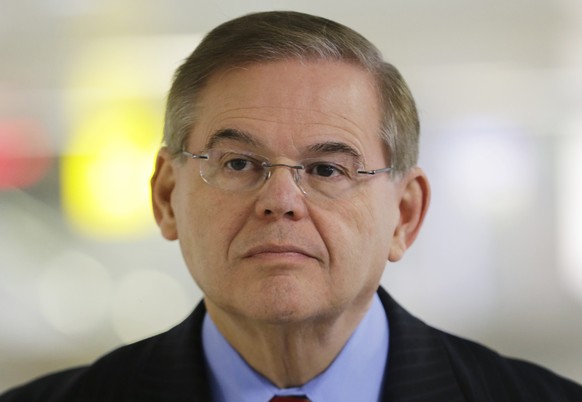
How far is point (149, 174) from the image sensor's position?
1914 millimetres

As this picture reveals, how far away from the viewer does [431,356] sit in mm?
1492

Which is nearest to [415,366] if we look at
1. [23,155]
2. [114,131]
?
[114,131]

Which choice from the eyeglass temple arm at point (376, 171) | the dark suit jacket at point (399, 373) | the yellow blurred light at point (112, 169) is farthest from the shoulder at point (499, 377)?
the yellow blurred light at point (112, 169)

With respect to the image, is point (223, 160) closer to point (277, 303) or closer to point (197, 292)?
point (277, 303)

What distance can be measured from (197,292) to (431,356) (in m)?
0.66

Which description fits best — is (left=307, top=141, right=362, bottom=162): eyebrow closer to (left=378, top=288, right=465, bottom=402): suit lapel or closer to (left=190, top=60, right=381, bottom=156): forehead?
(left=190, top=60, right=381, bottom=156): forehead

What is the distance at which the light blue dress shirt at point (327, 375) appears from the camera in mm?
1448

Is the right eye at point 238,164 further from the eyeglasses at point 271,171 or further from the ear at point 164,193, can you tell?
the ear at point 164,193

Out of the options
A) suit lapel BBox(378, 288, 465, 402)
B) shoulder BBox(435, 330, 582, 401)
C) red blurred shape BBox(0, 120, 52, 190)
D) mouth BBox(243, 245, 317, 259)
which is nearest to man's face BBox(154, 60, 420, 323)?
mouth BBox(243, 245, 317, 259)

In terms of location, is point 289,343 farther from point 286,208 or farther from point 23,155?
point 23,155

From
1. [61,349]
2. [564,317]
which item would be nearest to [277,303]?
[61,349]

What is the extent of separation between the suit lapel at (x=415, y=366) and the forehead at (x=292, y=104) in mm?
355

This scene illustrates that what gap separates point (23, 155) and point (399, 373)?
3.52ft

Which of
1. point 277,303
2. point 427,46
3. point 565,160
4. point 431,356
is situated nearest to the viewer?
point 277,303
